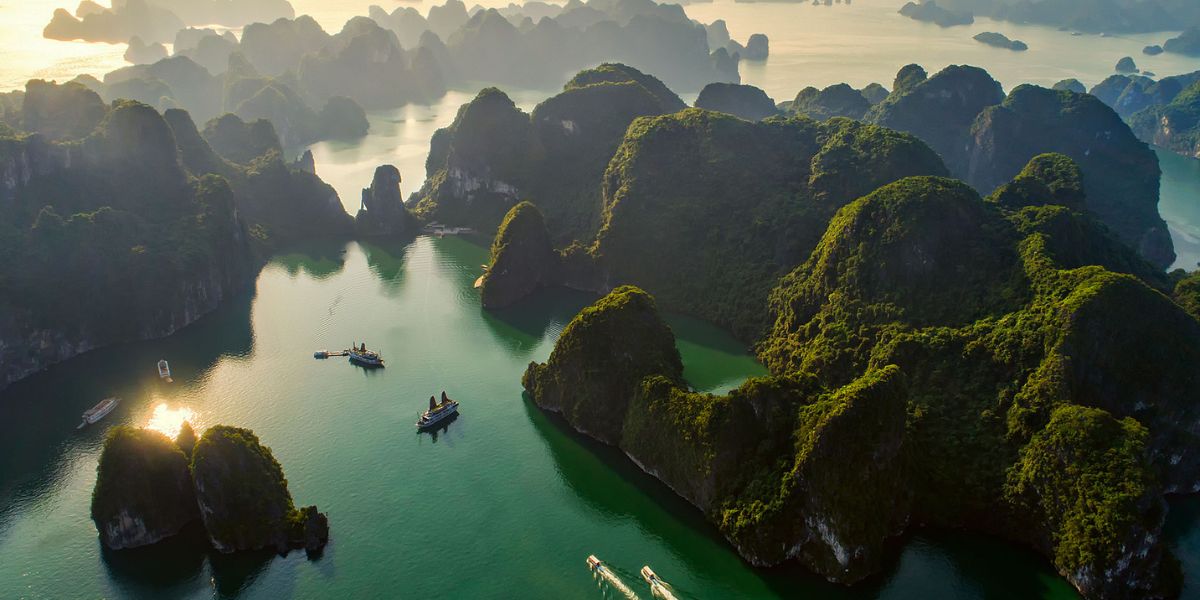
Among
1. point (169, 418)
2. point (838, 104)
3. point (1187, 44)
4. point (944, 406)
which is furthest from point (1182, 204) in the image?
point (1187, 44)

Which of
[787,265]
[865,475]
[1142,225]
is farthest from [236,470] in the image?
[1142,225]

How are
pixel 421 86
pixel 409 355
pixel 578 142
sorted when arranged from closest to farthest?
pixel 409 355 < pixel 578 142 < pixel 421 86

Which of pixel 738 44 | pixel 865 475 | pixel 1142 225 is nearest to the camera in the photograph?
pixel 865 475

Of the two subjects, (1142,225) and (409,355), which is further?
(1142,225)

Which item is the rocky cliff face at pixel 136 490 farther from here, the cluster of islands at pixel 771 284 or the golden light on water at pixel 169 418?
the golden light on water at pixel 169 418

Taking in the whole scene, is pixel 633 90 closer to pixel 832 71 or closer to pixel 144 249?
pixel 144 249

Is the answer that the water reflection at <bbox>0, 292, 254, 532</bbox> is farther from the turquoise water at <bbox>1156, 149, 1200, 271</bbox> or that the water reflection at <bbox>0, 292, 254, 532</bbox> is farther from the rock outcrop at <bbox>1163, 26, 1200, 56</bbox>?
the rock outcrop at <bbox>1163, 26, 1200, 56</bbox>

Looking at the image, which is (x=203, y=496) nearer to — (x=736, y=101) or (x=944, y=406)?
(x=944, y=406)
